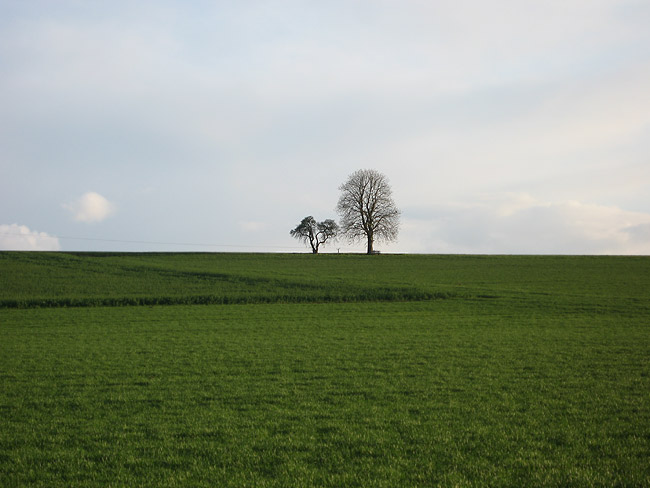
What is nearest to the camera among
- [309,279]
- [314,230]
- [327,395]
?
[327,395]

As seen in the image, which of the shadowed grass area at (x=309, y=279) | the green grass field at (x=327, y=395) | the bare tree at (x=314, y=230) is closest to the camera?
the green grass field at (x=327, y=395)

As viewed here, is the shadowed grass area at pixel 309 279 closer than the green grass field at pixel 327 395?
No

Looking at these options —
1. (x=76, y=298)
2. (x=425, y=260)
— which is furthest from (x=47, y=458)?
(x=425, y=260)

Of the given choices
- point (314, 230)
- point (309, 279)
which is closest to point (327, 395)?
point (309, 279)

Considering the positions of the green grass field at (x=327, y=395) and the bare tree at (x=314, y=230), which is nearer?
the green grass field at (x=327, y=395)

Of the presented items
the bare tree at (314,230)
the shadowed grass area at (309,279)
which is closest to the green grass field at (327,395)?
the shadowed grass area at (309,279)

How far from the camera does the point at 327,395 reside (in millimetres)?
12617

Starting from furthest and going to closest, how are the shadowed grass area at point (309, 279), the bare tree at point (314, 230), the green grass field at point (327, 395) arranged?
the bare tree at point (314, 230) < the shadowed grass area at point (309, 279) < the green grass field at point (327, 395)

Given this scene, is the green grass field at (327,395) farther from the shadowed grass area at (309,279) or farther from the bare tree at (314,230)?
the bare tree at (314,230)

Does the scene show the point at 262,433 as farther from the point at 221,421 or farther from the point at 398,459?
the point at 398,459

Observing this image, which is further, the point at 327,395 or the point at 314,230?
the point at 314,230

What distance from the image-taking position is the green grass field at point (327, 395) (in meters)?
8.41

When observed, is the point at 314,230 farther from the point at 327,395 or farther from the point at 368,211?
the point at 327,395

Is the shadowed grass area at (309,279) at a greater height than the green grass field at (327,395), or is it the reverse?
the shadowed grass area at (309,279)
